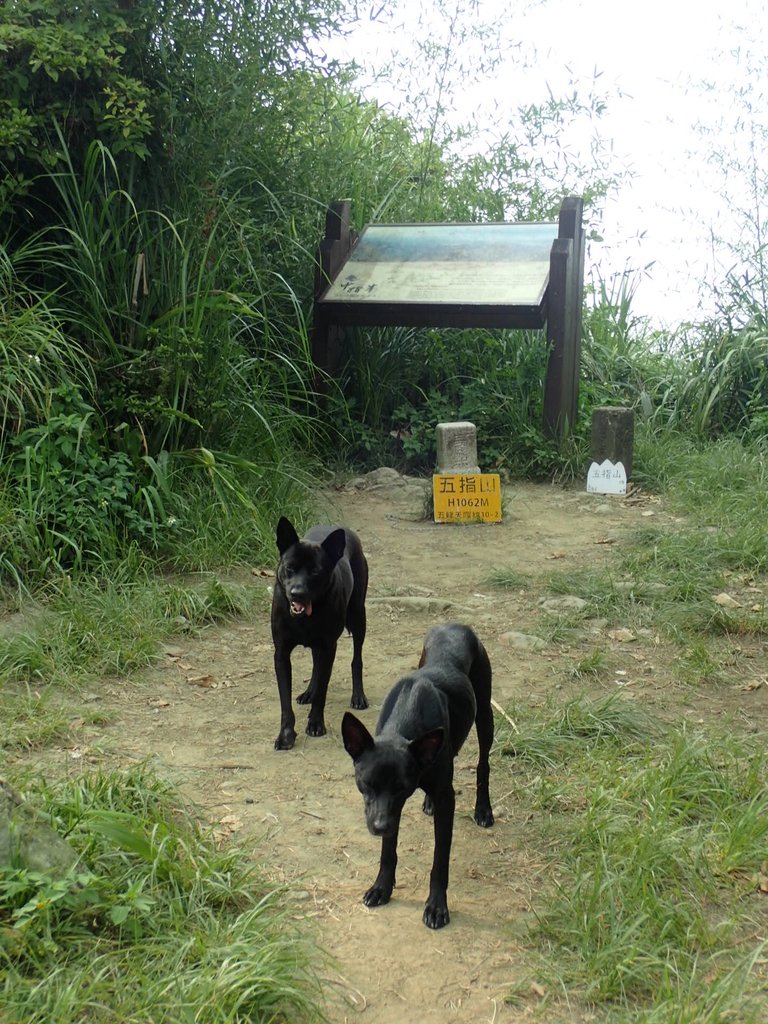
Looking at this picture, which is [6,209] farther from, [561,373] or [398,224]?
[561,373]

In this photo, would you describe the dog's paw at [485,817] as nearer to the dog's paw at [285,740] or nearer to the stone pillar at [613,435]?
the dog's paw at [285,740]

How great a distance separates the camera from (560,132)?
431 inches

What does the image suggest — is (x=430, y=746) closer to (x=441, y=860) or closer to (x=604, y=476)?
(x=441, y=860)

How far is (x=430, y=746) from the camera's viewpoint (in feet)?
9.74

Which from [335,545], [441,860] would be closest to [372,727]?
[335,545]

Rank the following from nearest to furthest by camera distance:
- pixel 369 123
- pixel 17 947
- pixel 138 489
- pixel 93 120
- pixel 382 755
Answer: pixel 17 947, pixel 382 755, pixel 138 489, pixel 93 120, pixel 369 123

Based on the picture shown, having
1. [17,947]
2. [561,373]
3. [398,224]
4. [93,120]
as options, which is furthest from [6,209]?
[17,947]

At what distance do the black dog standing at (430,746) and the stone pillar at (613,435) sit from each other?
5295mm

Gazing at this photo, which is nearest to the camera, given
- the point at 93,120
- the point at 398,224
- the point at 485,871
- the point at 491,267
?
the point at 485,871

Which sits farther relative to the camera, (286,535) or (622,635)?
(622,635)

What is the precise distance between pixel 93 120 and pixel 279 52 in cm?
160

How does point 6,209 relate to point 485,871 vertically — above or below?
above

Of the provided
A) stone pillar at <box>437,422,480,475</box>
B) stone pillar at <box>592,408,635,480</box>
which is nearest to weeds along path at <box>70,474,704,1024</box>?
stone pillar at <box>437,422,480,475</box>

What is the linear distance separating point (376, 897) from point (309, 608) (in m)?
1.30
